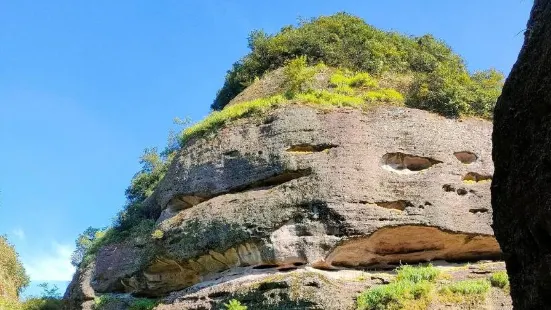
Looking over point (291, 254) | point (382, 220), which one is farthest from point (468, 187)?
point (291, 254)

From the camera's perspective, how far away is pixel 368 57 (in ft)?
86.5

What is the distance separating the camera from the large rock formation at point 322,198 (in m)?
17.8

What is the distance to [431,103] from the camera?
70.5ft

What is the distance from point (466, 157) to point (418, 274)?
14.8 feet

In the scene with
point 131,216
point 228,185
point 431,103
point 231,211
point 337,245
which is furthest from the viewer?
point 131,216

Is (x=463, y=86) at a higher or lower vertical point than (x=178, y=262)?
higher

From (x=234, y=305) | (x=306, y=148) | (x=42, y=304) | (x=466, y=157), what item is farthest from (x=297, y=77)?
(x=42, y=304)

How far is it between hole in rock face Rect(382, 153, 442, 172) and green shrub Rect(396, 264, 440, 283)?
316 cm

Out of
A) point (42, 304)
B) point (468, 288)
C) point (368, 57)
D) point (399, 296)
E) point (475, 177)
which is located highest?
point (368, 57)

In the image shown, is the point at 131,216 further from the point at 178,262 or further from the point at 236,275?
the point at 236,275

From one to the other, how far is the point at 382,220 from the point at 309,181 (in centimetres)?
228

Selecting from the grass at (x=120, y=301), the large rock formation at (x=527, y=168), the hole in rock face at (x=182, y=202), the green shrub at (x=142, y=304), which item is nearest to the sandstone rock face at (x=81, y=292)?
the grass at (x=120, y=301)

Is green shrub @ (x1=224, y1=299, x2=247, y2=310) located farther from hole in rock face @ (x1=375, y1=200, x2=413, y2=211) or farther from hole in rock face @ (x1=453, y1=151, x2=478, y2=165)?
hole in rock face @ (x1=453, y1=151, x2=478, y2=165)

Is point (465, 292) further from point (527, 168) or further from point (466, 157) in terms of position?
point (527, 168)
